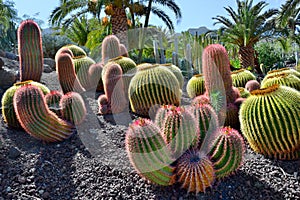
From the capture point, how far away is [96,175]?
10.0 ft

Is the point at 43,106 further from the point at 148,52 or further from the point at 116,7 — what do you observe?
the point at 148,52

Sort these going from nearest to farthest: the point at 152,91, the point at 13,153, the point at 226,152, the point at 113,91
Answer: the point at 226,152
the point at 13,153
the point at 152,91
the point at 113,91

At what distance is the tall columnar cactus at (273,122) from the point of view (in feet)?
10.1

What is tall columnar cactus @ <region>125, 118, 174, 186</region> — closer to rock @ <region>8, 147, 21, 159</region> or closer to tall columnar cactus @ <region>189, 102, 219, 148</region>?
tall columnar cactus @ <region>189, 102, 219, 148</region>

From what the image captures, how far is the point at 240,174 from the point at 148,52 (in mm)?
13537

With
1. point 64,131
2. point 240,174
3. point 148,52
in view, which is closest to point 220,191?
point 240,174

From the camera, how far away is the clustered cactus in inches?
102

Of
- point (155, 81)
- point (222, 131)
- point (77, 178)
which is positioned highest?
point (155, 81)

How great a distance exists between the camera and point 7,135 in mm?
3844

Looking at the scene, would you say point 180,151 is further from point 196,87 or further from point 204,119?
point 196,87

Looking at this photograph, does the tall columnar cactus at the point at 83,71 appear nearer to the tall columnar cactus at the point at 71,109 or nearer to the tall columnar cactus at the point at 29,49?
the tall columnar cactus at the point at 29,49

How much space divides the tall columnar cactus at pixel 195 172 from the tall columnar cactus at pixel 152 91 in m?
1.67

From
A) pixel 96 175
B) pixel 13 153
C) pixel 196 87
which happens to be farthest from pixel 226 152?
pixel 196 87

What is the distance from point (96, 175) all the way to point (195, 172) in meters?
1.02
